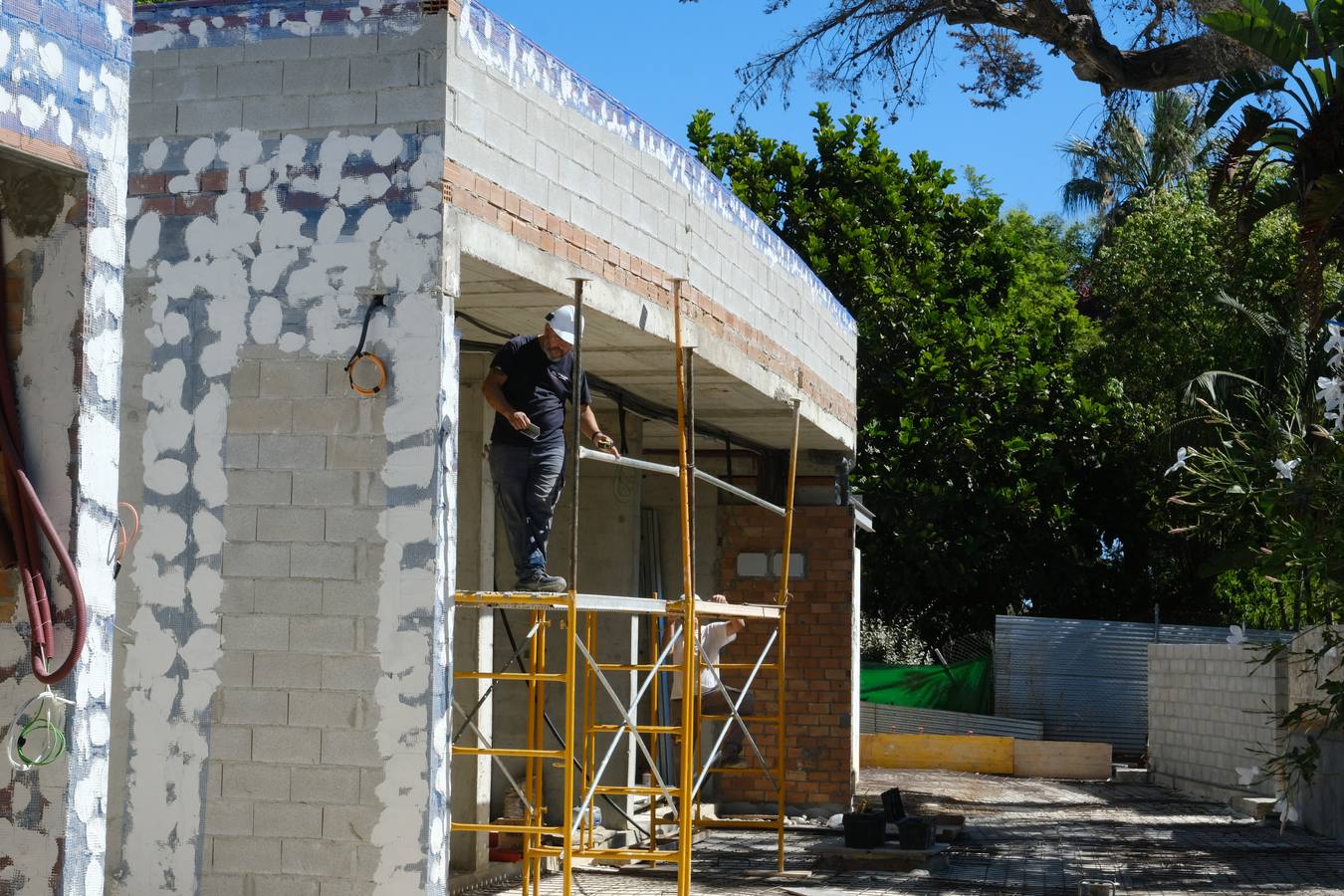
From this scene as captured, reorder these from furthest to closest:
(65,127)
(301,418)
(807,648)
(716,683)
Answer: (807,648)
(716,683)
(301,418)
(65,127)

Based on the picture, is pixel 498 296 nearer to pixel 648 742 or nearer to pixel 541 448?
pixel 541 448

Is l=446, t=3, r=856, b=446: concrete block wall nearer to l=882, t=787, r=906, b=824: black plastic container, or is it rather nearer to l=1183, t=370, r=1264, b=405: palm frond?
l=882, t=787, r=906, b=824: black plastic container

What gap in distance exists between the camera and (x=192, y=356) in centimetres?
757

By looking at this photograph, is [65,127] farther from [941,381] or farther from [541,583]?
[941,381]

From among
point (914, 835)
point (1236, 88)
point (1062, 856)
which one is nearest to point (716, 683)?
point (914, 835)

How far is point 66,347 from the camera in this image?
4977 mm

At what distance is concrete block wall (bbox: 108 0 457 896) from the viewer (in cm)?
718

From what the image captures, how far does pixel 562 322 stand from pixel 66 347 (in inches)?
133

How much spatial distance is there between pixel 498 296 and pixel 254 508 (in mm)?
1859

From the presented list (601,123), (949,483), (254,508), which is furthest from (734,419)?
(949,483)

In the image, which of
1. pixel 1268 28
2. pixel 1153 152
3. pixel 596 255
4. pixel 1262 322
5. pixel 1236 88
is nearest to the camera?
pixel 596 255

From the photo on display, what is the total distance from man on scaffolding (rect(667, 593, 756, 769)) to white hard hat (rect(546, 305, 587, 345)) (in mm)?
2401

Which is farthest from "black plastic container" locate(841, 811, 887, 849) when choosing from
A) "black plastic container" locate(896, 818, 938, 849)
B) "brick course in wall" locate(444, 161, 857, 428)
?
"brick course in wall" locate(444, 161, 857, 428)

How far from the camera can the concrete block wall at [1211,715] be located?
16.1 meters
